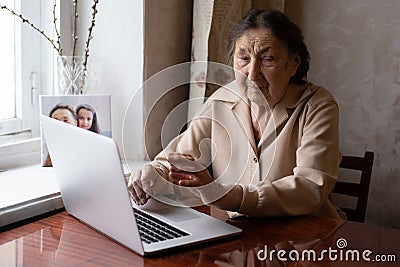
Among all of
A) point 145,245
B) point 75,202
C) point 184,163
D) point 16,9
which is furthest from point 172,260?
point 16,9

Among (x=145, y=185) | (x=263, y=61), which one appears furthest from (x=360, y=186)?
(x=145, y=185)

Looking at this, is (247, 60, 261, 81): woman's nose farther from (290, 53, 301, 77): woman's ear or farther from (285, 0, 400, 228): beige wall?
(285, 0, 400, 228): beige wall

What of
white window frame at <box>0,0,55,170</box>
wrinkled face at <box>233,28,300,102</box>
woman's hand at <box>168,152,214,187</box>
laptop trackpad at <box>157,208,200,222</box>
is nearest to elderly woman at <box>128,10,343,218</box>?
wrinkled face at <box>233,28,300,102</box>

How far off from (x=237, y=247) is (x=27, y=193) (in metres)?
0.60

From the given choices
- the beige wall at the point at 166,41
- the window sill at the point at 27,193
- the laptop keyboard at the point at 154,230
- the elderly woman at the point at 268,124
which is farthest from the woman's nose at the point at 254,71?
the laptop keyboard at the point at 154,230

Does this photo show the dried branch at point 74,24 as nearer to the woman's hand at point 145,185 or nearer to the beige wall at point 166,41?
the beige wall at point 166,41

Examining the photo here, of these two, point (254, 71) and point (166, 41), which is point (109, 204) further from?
point (166, 41)

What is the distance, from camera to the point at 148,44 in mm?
2053

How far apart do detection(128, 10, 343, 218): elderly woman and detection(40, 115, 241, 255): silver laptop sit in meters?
0.19

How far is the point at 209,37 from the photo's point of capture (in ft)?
6.84

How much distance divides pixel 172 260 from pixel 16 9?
3.60 ft

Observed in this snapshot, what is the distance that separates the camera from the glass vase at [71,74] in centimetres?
193

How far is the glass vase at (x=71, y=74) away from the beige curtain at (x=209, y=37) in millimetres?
363

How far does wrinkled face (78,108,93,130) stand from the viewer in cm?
186
